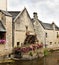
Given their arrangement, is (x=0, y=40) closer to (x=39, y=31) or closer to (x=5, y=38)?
(x=5, y=38)

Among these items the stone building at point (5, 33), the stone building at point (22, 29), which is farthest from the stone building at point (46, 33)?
the stone building at point (5, 33)

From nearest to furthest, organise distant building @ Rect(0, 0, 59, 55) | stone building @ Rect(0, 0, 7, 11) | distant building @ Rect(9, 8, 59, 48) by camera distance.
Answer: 1. distant building @ Rect(0, 0, 59, 55)
2. distant building @ Rect(9, 8, 59, 48)
3. stone building @ Rect(0, 0, 7, 11)

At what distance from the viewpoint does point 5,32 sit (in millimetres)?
42781

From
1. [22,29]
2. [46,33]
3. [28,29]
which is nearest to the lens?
[22,29]

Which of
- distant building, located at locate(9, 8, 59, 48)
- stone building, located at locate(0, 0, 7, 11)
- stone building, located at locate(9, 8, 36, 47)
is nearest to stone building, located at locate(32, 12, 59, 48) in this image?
distant building, located at locate(9, 8, 59, 48)

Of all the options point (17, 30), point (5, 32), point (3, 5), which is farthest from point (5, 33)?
point (3, 5)

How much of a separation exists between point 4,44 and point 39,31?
21071mm

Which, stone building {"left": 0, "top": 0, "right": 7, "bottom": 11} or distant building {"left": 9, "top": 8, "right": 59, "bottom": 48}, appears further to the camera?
stone building {"left": 0, "top": 0, "right": 7, "bottom": 11}

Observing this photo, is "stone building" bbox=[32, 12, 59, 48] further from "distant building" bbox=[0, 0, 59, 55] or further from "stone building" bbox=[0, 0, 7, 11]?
"stone building" bbox=[0, 0, 7, 11]

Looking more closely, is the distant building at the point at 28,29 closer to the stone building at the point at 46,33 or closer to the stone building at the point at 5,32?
the stone building at the point at 46,33

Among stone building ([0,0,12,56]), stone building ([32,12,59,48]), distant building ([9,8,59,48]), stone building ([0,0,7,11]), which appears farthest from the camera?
stone building ([32,12,59,48])

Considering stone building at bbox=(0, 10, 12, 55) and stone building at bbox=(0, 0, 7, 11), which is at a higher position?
stone building at bbox=(0, 0, 7, 11)

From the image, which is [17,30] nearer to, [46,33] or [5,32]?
[5,32]

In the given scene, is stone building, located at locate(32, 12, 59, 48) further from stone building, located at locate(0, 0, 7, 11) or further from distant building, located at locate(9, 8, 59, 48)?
stone building, located at locate(0, 0, 7, 11)
